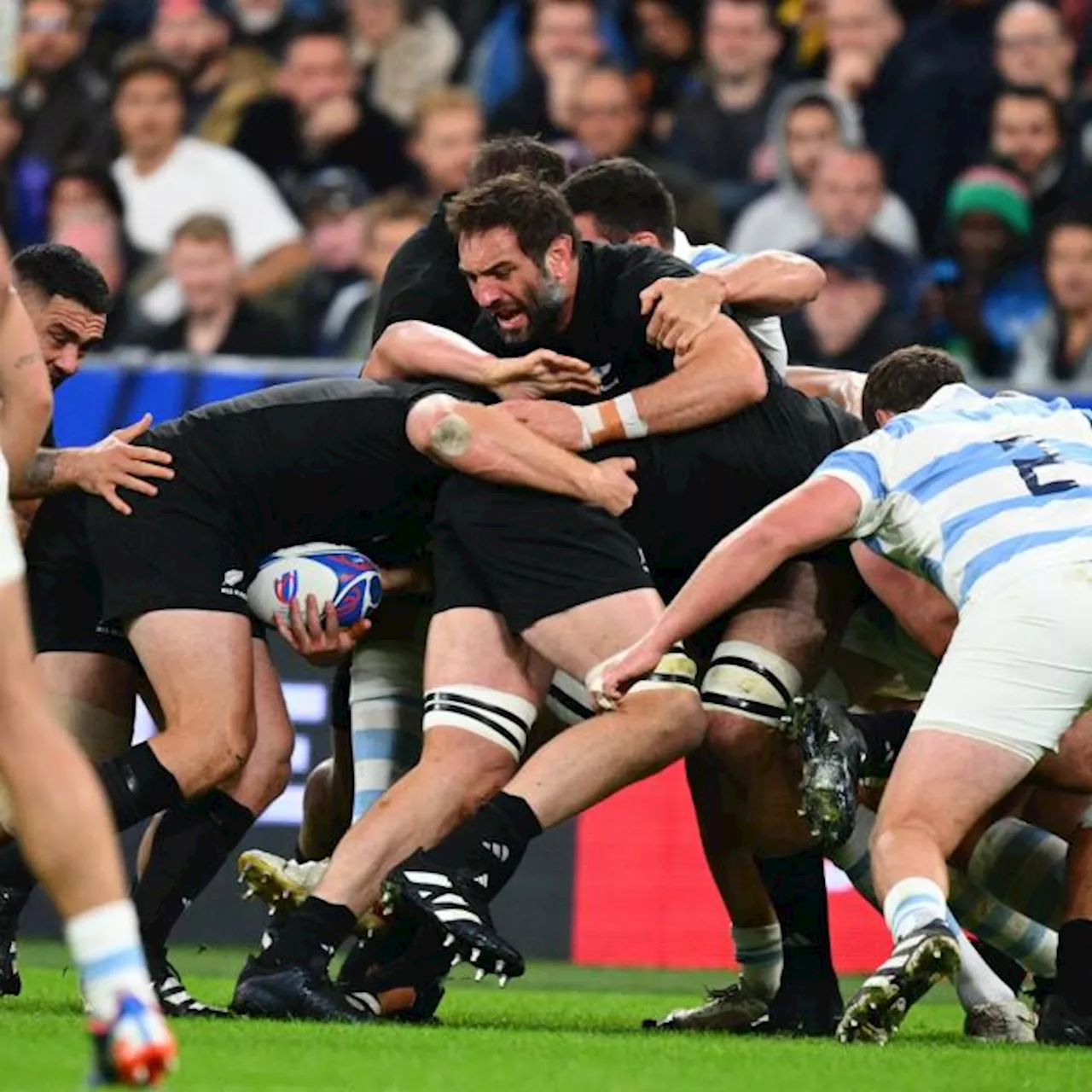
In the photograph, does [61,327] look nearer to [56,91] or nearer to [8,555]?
[8,555]

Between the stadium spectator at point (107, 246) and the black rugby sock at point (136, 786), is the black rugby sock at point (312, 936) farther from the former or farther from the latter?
the stadium spectator at point (107, 246)

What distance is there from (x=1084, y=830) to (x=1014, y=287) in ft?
19.0

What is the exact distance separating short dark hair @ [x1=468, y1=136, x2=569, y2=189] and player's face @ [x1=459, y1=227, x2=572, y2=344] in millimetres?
914

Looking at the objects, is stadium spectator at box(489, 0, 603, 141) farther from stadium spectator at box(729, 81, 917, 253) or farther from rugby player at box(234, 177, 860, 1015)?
rugby player at box(234, 177, 860, 1015)

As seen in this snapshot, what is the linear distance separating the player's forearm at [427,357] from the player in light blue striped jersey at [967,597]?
0.94 m

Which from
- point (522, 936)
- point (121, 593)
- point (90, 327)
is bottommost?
point (522, 936)

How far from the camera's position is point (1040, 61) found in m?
12.3

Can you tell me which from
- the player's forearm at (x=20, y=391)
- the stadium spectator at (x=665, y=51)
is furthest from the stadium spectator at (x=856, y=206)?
the player's forearm at (x=20, y=391)

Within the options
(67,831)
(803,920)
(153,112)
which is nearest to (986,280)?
(153,112)

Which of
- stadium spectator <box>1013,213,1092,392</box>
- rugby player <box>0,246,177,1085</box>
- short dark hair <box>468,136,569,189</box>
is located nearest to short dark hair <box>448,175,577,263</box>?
short dark hair <box>468,136,569,189</box>

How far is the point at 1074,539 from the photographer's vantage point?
237 inches

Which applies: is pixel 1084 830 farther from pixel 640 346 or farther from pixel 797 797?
pixel 640 346

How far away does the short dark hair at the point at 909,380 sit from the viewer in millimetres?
6688

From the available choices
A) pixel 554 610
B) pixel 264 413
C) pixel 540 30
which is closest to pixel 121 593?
pixel 264 413
